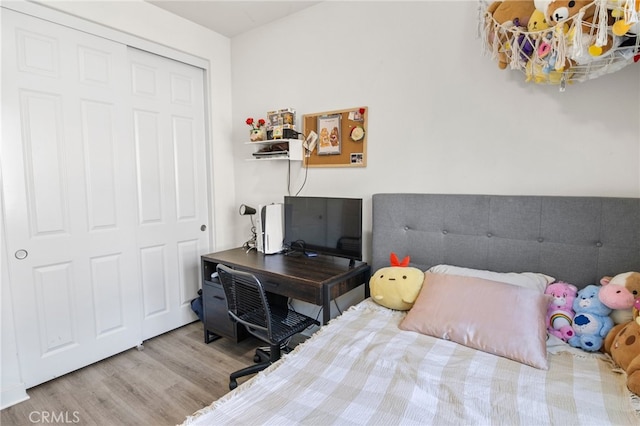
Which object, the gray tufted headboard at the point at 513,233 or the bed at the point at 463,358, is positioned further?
the gray tufted headboard at the point at 513,233

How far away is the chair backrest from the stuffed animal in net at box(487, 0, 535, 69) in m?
1.71

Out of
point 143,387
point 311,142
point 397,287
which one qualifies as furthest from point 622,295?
point 143,387

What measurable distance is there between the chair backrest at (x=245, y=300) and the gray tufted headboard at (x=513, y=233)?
793 mm

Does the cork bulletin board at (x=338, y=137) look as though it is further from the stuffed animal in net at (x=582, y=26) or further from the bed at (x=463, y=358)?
the stuffed animal in net at (x=582, y=26)

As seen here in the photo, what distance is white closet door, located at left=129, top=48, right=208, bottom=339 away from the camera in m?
2.62

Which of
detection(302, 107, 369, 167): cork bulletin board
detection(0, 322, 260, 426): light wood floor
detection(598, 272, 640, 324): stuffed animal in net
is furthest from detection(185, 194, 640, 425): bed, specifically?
detection(0, 322, 260, 426): light wood floor

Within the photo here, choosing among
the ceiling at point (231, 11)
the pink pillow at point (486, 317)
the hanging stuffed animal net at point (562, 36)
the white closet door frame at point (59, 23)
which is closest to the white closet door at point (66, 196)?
the white closet door frame at point (59, 23)

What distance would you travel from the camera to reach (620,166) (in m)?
1.58

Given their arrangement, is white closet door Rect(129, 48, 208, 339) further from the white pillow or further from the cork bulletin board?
the white pillow

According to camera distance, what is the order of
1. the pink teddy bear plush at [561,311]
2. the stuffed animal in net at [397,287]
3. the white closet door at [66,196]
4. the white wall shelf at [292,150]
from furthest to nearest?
the white wall shelf at [292,150] < the white closet door at [66,196] < the stuffed animal in net at [397,287] < the pink teddy bear plush at [561,311]

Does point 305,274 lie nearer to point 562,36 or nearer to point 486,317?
point 486,317

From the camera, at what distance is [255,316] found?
2.02m

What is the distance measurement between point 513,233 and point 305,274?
1190 millimetres

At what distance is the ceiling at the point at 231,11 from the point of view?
99.1 inches
